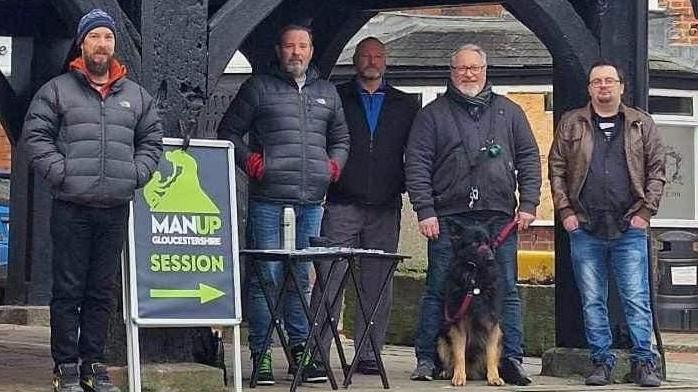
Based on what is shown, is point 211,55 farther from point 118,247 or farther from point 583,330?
point 583,330

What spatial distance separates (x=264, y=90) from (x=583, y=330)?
108 inches

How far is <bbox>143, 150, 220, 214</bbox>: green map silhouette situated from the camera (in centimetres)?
848

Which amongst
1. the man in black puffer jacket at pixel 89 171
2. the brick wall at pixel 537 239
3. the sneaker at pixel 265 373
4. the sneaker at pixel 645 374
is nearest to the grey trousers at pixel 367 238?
the sneaker at pixel 265 373

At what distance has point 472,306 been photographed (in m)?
9.52

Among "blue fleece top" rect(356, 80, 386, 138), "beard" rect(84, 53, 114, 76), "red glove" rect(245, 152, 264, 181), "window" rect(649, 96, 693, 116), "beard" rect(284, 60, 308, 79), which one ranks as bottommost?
"red glove" rect(245, 152, 264, 181)

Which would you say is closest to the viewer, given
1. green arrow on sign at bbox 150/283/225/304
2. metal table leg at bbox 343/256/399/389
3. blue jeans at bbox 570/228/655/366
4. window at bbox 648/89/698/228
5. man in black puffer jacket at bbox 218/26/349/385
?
green arrow on sign at bbox 150/283/225/304

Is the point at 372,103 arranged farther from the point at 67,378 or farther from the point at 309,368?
the point at 67,378

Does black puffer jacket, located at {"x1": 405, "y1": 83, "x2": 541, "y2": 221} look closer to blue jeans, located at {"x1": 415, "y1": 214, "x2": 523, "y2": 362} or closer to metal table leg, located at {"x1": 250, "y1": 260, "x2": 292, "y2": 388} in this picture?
blue jeans, located at {"x1": 415, "y1": 214, "x2": 523, "y2": 362}

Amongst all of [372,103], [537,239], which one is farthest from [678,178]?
[372,103]

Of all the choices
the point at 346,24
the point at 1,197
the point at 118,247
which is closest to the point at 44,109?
the point at 118,247

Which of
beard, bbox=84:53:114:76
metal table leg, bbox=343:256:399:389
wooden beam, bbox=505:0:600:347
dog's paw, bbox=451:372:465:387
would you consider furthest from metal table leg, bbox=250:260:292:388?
wooden beam, bbox=505:0:600:347

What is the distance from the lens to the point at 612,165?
384 inches

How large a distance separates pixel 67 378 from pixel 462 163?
9.44 feet

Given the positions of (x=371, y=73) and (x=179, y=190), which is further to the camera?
(x=371, y=73)
